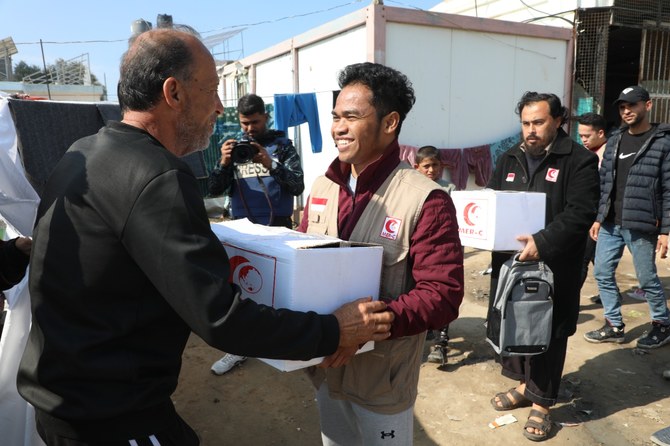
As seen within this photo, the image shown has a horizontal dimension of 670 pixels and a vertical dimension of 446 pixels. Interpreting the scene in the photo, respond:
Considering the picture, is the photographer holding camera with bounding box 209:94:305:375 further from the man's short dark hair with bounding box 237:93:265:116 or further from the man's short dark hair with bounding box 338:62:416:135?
the man's short dark hair with bounding box 338:62:416:135

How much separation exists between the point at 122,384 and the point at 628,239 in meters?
4.34

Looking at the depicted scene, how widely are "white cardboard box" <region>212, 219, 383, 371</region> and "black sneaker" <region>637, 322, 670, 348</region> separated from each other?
354cm

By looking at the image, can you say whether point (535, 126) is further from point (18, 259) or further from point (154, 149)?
point (18, 259)

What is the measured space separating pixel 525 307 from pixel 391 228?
1427 mm

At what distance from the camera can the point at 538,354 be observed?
9.50ft

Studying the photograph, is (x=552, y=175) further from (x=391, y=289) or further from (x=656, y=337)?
(x=656, y=337)

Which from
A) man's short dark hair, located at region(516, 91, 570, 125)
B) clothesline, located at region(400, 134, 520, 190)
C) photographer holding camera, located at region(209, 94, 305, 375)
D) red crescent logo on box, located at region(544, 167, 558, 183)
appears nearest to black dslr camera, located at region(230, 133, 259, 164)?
photographer holding camera, located at region(209, 94, 305, 375)

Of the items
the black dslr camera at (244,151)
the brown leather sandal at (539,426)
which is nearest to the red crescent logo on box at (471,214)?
the brown leather sandal at (539,426)

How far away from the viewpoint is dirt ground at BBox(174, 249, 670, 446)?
299 centimetres

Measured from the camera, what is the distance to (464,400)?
3.39 metres

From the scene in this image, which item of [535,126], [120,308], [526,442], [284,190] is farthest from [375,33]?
[120,308]

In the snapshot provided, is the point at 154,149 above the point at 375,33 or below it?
below

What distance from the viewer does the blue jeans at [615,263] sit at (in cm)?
411

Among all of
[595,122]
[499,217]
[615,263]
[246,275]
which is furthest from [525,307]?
[595,122]
